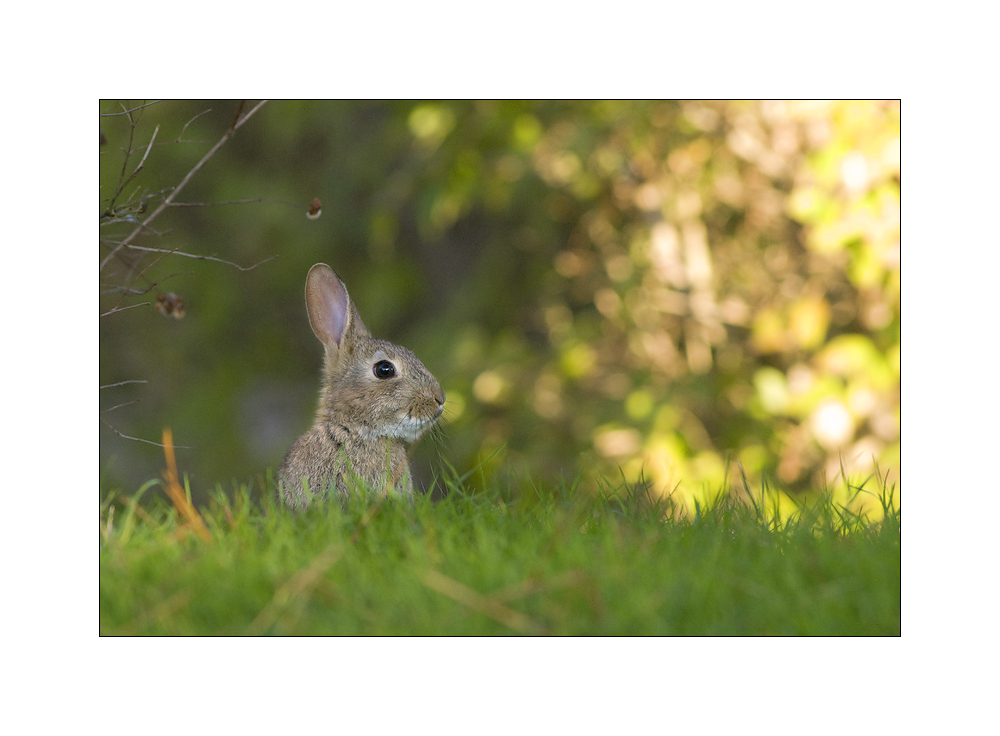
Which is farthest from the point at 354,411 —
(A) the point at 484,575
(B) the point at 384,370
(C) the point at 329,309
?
(A) the point at 484,575

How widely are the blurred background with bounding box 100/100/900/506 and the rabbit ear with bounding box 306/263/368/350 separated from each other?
113cm

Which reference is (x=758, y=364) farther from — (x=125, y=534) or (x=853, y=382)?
(x=125, y=534)

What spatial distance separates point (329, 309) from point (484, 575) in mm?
1422

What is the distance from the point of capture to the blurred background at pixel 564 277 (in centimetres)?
502

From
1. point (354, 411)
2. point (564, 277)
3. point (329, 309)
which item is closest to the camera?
point (354, 411)

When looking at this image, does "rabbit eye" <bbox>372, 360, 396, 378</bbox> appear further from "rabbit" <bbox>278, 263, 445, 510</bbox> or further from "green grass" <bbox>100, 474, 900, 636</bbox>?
"green grass" <bbox>100, 474, 900, 636</bbox>

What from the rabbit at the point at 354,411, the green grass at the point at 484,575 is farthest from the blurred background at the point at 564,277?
the green grass at the point at 484,575

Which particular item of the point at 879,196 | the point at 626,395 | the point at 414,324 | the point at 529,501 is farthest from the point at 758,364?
the point at 529,501

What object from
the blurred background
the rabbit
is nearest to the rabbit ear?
the rabbit

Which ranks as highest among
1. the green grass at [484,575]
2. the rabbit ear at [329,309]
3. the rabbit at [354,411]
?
the rabbit ear at [329,309]

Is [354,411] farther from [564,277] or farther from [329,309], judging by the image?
[564,277]

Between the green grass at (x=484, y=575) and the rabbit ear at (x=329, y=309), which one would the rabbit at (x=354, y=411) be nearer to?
the rabbit ear at (x=329, y=309)

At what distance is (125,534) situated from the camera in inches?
106

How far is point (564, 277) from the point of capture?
21.3ft
